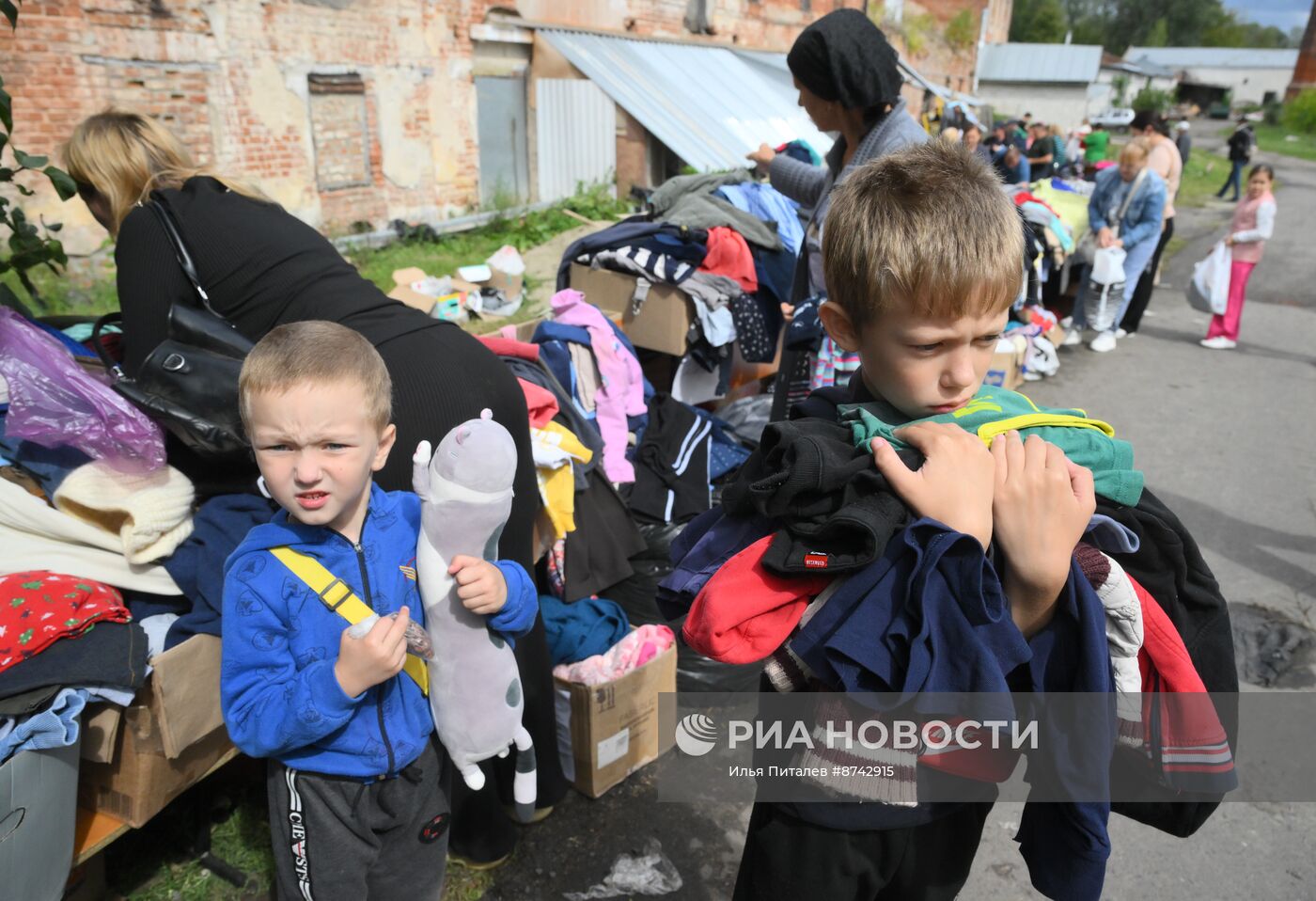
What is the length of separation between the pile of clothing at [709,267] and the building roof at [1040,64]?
46.1 m

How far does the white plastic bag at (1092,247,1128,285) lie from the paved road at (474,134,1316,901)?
2.44 feet

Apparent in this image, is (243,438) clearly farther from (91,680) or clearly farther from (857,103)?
(857,103)

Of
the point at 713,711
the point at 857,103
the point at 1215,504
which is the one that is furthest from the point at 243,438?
the point at 1215,504

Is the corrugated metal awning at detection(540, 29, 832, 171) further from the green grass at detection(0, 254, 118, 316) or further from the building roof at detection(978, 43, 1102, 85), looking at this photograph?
the building roof at detection(978, 43, 1102, 85)

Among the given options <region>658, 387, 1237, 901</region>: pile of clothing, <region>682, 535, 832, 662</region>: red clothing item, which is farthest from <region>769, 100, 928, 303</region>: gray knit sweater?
<region>682, 535, 832, 662</region>: red clothing item

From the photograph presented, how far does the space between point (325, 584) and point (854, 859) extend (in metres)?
1.11

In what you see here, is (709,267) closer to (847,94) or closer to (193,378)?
(847,94)

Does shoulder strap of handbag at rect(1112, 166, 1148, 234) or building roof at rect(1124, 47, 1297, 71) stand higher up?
building roof at rect(1124, 47, 1297, 71)

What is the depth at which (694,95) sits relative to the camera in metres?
15.0

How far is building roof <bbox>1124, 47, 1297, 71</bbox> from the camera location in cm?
8300

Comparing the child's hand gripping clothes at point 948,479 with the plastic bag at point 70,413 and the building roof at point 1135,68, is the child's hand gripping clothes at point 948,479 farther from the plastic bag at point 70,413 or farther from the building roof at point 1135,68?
the building roof at point 1135,68

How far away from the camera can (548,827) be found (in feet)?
9.62

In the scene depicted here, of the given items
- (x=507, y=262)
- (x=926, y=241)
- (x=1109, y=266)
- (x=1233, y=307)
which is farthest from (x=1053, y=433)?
(x=1233, y=307)

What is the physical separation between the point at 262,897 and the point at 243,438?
4.79 feet
